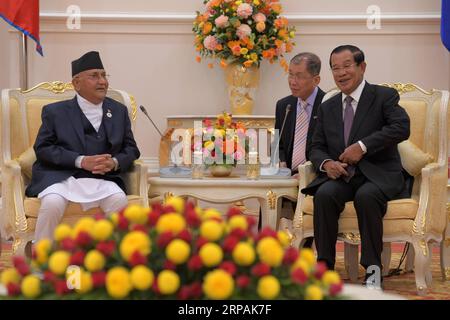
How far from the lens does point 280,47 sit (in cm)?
665

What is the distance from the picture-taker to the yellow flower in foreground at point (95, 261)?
1.34 metres

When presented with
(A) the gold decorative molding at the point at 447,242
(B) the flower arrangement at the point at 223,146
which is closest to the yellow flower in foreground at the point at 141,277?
(B) the flower arrangement at the point at 223,146

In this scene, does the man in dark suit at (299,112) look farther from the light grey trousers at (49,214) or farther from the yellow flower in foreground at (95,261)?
the yellow flower in foreground at (95,261)

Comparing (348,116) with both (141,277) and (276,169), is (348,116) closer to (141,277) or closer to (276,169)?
(276,169)

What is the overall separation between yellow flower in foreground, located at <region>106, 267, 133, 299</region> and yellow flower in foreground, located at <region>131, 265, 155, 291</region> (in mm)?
12

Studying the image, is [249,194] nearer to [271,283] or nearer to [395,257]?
[395,257]

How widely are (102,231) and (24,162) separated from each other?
138 inches

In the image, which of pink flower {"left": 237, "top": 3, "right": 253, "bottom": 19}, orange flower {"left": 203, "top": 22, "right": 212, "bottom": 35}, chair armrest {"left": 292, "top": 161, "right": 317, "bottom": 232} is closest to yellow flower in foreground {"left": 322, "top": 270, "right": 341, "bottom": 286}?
chair armrest {"left": 292, "top": 161, "right": 317, "bottom": 232}

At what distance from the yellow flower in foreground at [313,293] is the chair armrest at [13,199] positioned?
3249 mm

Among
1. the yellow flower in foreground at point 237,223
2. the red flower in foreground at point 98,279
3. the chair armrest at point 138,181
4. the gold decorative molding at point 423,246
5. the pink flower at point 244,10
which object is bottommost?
the gold decorative molding at point 423,246

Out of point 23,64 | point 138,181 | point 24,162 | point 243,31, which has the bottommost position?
point 138,181

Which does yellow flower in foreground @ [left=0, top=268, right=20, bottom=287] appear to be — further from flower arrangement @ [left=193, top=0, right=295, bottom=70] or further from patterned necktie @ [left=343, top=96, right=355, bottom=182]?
flower arrangement @ [left=193, top=0, right=295, bottom=70]

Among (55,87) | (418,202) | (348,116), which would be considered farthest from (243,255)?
(55,87)

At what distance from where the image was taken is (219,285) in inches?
50.7
